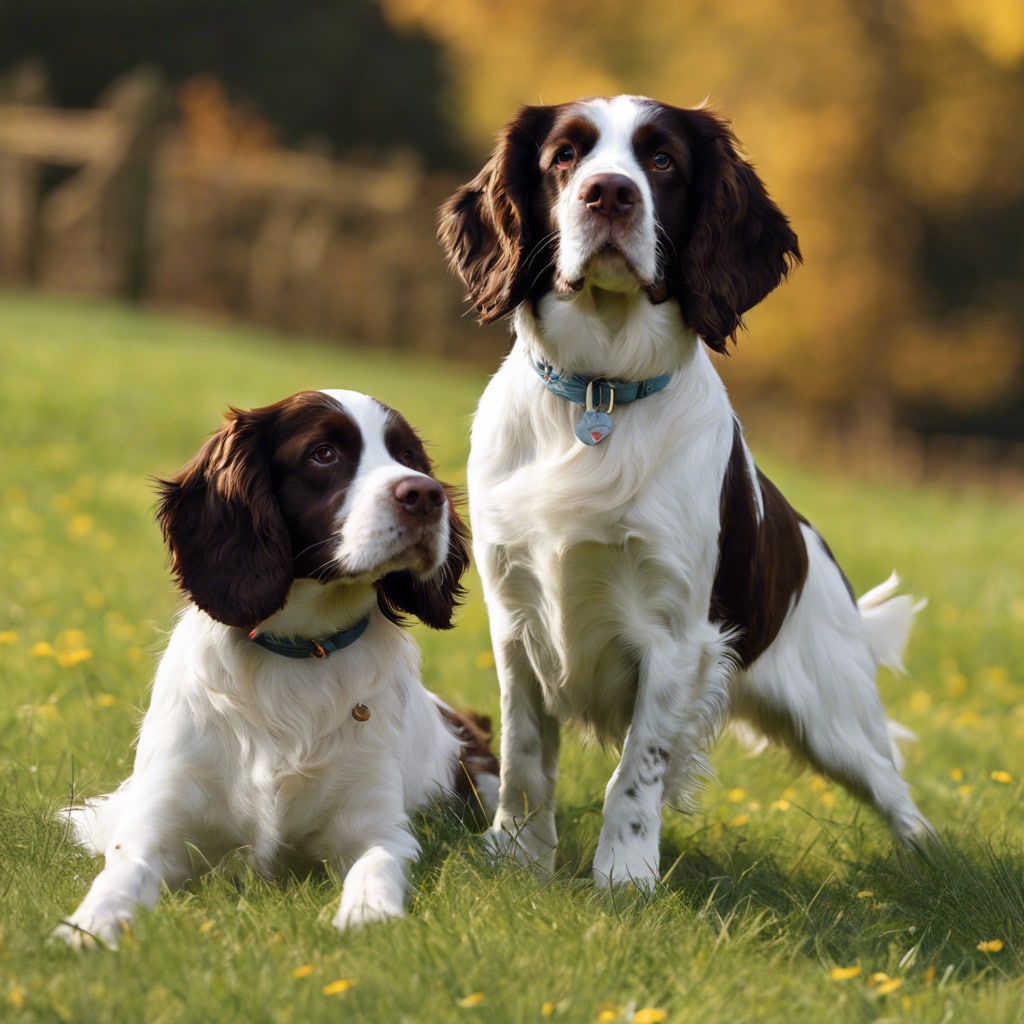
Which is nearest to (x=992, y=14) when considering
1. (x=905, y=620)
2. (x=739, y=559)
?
(x=905, y=620)

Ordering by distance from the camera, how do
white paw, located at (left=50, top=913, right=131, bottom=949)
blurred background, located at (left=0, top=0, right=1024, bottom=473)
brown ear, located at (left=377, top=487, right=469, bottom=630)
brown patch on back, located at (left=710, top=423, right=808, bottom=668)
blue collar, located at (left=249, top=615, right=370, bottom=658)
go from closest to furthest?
white paw, located at (left=50, top=913, right=131, bottom=949)
blue collar, located at (left=249, top=615, right=370, bottom=658)
brown ear, located at (left=377, top=487, right=469, bottom=630)
brown patch on back, located at (left=710, top=423, right=808, bottom=668)
blurred background, located at (left=0, top=0, right=1024, bottom=473)

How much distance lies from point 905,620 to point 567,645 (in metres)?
1.56

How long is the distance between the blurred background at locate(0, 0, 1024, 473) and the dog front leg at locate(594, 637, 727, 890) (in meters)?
13.0

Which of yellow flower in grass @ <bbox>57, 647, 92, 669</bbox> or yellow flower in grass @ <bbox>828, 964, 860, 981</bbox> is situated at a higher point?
yellow flower in grass @ <bbox>828, 964, 860, 981</bbox>

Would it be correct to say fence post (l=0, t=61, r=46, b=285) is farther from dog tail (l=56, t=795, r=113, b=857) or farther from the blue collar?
the blue collar

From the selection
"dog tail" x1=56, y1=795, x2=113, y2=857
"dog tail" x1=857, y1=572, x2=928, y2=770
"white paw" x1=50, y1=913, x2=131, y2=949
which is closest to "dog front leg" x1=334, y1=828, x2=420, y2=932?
"white paw" x1=50, y1=913, x2=131, y2=949

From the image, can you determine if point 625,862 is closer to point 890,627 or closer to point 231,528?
point 231,528

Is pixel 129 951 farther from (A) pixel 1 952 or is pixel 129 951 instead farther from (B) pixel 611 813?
(B) pixel 611 813

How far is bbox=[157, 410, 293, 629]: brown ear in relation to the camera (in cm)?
338

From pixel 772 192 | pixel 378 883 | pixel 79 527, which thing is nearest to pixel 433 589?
pixel 378 883

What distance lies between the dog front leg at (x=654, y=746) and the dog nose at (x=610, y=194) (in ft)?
3.43

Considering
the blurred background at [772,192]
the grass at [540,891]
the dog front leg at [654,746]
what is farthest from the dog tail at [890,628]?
the blurred background at [772,192]

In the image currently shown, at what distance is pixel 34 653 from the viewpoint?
16.5 feet

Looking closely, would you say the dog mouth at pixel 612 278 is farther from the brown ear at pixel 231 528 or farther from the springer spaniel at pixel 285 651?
the brown ear at pixel 231 528
